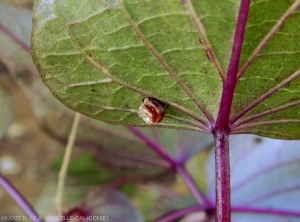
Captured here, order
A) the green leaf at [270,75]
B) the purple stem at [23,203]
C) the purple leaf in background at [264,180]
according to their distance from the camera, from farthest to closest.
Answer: the purple leaf in background at [264,180]
the purple stem at [23,203]
the green leaf at [270,75]

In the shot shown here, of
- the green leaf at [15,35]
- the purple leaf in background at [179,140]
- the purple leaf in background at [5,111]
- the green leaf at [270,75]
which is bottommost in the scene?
the green leaf at [270,75]

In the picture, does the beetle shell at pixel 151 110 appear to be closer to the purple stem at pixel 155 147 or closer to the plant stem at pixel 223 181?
the plant stem at pixel 223 181

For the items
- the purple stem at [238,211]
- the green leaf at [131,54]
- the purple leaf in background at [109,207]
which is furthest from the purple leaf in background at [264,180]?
the green leaf at [131,54]

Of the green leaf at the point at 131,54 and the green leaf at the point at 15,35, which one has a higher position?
the green leaf at the point at 15,35

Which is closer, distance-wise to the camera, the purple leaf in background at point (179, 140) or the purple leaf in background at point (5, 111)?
the purple leaf in background at point (5, 111)

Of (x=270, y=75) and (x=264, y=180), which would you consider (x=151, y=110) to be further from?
(x=264, y=180)

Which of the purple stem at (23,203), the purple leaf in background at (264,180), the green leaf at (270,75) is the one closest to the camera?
the green leaf at (270,75)

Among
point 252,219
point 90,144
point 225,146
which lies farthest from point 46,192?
→ point 225,146

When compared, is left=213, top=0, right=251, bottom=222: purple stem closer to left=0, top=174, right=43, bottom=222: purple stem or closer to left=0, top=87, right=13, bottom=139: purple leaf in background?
left=0, top=174, right=43, bottom=222: purple stem
